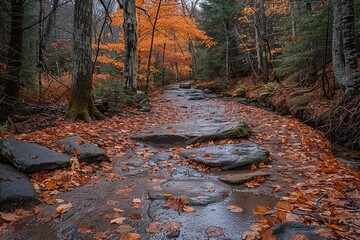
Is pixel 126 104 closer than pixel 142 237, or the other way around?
pixel 142 237

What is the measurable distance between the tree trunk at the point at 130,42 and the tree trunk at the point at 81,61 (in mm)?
3427

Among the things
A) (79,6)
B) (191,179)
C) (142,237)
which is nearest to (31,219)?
(142,237)

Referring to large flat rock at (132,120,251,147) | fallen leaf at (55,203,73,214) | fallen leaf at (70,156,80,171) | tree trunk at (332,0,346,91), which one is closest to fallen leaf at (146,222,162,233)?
fallen leaf at (55,203,73,214)

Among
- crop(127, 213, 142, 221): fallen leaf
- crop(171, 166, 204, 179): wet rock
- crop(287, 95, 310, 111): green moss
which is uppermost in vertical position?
crop(287, 95, 310, 111): green moss

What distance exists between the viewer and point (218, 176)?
3896 millimetres

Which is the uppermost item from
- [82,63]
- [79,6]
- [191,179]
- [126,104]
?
[79,6]

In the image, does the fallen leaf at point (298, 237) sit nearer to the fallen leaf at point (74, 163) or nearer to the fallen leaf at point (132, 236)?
the fallen leaf at point (132, 236)

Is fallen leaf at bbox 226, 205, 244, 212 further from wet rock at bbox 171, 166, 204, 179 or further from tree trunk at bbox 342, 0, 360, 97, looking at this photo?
tree trunk at bbox 342, 0, 360, 97

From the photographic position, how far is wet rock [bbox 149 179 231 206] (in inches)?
120

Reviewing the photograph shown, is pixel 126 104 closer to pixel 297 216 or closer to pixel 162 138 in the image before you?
pixel 162 138

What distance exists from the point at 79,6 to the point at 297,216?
7228 mm

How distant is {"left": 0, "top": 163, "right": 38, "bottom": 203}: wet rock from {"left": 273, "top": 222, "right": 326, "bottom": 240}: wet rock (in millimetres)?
2637

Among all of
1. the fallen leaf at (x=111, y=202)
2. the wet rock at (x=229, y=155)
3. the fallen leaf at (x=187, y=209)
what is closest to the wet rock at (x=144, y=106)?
the wet rock at (x=229, y=155)

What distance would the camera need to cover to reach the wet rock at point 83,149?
4.22 metres
